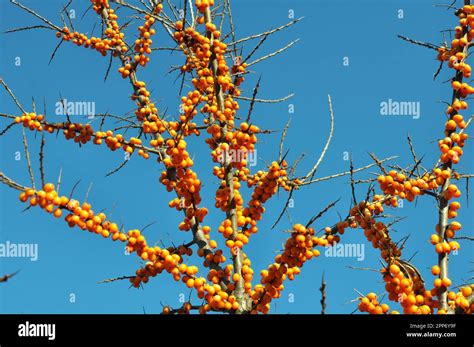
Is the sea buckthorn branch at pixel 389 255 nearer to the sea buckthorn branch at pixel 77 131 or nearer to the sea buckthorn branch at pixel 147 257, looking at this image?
the sea buckthorn branch at pixel 147 257

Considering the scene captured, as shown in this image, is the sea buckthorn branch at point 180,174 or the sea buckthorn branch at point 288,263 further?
the sea buckthorn branch at point 180,174

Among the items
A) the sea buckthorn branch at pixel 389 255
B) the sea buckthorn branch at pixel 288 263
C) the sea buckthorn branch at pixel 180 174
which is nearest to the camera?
the sea buckthorn branch at pixel 389 255

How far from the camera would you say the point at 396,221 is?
207 inches

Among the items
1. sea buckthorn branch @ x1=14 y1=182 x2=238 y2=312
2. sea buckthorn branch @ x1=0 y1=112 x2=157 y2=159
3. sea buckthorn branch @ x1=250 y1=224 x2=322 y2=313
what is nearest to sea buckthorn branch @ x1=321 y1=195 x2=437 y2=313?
sea buckthorn branch @ x1=250 y1=224 x2=322 y2=313

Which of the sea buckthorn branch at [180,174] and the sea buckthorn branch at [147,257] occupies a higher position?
the sea buckthorn branch at [180,174]

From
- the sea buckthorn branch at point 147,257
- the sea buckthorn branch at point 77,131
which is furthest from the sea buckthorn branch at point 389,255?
the sea buckthorn branch at point 77,131

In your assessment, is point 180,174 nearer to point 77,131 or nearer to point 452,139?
point 77,131

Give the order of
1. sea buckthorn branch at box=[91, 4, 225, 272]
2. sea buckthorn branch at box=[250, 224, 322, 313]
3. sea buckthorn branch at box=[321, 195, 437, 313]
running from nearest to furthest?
sea buckthorn branch at box=[321, 195, 437, 313] < sea buckthorn branch at box=[250, 224, 322, 313] < sea buckthorn branch at box=[91, 4, 225, 272]

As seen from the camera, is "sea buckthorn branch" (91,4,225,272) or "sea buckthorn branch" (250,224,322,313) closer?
"sea buckthorn branch" (250,224,322,313)

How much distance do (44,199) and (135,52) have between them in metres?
3.79

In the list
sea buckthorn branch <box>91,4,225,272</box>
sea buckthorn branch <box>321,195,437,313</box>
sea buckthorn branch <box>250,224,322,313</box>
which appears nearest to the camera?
sea buckthorn branch <box>321,195,437,313</box>

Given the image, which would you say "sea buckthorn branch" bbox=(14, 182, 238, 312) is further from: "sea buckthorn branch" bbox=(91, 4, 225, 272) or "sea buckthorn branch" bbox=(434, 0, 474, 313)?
"sea buckthorn branch" bbox=(434, 0, 474, 313)
